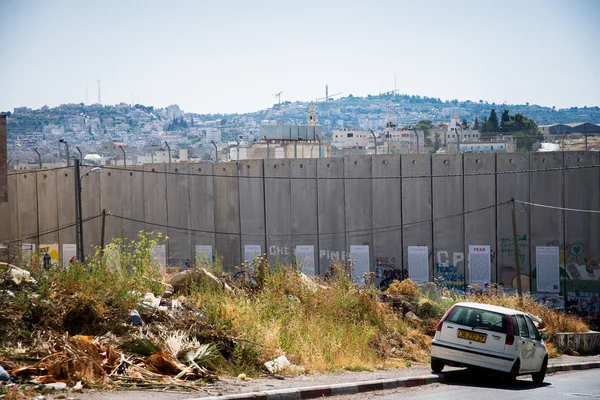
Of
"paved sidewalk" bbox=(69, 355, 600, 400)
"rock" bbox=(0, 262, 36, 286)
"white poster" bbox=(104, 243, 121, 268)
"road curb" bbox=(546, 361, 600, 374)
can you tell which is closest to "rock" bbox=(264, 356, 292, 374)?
"paved sidewalk" bbox=(69, 355, 600, 400)

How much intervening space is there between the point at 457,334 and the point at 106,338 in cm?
496

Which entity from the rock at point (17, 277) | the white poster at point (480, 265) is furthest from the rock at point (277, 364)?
the white poster at point (480, 265)

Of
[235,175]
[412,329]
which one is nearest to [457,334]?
[412,329]

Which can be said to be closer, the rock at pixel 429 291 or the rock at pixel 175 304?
the rock at pixel 175 304

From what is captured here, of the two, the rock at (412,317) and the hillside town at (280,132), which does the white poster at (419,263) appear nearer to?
the hillside town at (280,132)

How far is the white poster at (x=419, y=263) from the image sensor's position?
2386cm

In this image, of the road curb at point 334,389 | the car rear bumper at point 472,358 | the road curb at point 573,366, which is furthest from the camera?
the road curb at point 573,366

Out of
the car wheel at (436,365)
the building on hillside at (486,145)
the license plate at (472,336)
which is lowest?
the car wheel at (436,365)

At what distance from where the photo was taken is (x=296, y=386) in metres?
8.59

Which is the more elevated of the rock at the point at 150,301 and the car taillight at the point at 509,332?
the rock at the point at 150,301

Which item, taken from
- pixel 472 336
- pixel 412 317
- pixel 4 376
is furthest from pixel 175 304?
pixel 412 317

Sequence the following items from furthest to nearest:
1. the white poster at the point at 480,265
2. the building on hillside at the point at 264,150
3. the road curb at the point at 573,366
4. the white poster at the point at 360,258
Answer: the building on hillside at the point at 264,150, the white poster at the point at 360,258, the white poster at the point at 480,265, the road curb at the point at 573,366

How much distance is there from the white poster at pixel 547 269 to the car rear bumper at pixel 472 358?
12877 mm

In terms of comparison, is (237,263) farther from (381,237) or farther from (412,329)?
(412,329)
